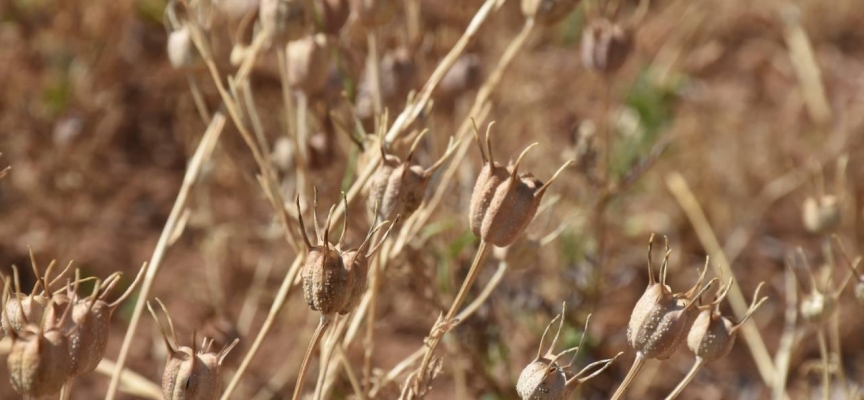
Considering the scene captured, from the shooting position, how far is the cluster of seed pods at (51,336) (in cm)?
67

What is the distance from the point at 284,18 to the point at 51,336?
45cm

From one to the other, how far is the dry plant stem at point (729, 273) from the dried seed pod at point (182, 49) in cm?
65

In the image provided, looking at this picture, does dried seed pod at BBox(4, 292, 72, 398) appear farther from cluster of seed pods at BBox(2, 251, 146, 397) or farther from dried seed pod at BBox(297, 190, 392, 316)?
dried seed pod at BBox(297, 190, 392, 316)

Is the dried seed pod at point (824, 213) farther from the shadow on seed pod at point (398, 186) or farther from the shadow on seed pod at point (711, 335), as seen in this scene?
the shadow on seed pod at point (398, 186)

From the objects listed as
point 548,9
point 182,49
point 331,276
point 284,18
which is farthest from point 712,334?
point 182,49

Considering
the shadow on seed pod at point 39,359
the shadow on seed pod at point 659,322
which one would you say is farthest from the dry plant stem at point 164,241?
the shadow on seed pod at point 659,322

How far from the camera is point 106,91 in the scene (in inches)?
88.2

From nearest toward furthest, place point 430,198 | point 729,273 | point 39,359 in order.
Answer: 1. point 39,359
2. point 430,198
3. point 729,273

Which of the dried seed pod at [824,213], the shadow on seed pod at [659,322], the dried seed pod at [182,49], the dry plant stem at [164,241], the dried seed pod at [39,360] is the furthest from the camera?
the dried seed pod at [824,213]

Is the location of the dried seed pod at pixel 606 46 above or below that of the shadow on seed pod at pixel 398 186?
below

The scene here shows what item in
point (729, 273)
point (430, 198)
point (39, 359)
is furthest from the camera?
point (729, 273)

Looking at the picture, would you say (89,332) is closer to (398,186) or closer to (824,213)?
(398,186)


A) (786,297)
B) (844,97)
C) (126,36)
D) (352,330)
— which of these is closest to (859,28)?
(844,97)

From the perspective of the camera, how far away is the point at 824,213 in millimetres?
1216
